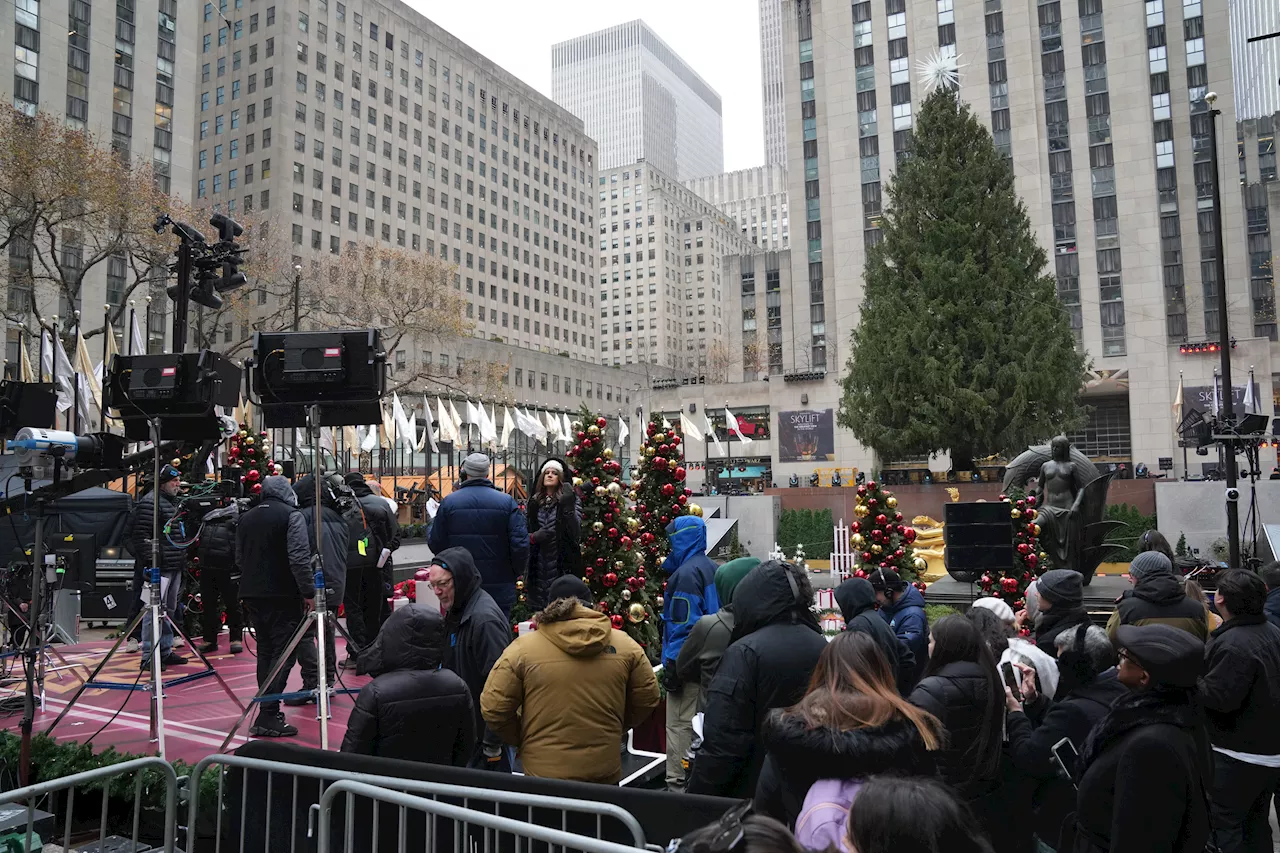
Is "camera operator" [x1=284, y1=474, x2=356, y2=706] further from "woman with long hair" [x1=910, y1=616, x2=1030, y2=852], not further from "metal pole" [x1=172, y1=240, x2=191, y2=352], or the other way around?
"woman with long hair" [x1=910, y1=616, x2=1030, y2=852]

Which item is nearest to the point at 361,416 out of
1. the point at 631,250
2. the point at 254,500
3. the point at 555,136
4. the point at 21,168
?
the point at 254,500

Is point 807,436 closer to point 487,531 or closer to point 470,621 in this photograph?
point 487,531

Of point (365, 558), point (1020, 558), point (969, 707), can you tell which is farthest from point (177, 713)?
point (1020, 558)

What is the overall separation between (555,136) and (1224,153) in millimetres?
76685

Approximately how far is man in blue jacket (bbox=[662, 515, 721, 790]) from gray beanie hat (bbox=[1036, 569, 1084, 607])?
Result: 1.95 metres

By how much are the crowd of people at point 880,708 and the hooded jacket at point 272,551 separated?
2.28 m

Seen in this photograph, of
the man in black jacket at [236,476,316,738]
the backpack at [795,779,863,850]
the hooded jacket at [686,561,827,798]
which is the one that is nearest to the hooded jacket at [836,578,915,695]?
the hooded jacket at [686,561,827,798]

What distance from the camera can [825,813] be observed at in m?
2.55

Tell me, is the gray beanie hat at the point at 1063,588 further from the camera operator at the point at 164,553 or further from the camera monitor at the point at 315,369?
the camera operator at the point at 164,553

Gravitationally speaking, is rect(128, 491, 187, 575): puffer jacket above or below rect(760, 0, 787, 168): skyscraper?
below

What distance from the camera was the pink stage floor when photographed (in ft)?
22.1

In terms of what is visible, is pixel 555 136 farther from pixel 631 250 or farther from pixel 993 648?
pixel 993 648

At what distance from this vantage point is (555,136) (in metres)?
113

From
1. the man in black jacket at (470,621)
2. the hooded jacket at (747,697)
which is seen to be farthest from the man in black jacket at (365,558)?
the hooded jacket at (747,697)
